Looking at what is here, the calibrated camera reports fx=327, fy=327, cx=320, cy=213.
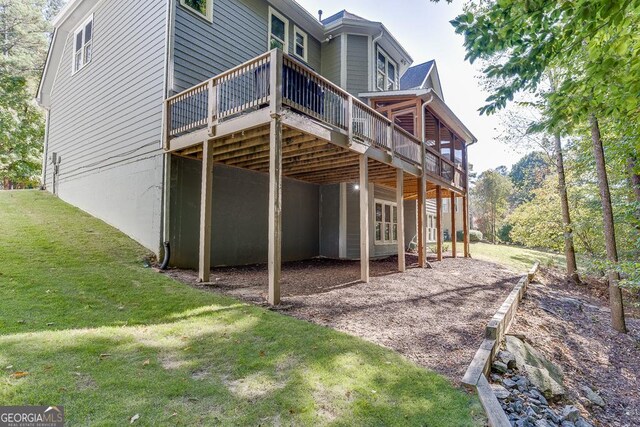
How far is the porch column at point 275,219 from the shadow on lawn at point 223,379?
122 cm

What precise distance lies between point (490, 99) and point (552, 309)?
21.6ft

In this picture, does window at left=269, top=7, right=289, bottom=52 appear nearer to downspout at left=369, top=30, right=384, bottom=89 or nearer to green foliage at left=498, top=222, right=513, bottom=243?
downspout at left=369, top=30, right=384, bottom=89

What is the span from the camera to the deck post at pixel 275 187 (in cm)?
537

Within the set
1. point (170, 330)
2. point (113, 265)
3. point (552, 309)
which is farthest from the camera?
point (552, 309)

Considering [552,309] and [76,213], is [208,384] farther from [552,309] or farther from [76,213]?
[76,213]

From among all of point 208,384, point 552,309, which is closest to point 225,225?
point 208,384

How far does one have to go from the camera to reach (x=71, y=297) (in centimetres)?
513

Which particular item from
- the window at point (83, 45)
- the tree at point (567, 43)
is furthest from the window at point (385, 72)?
the window at point (83, 45)

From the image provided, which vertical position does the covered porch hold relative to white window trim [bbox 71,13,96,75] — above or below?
below

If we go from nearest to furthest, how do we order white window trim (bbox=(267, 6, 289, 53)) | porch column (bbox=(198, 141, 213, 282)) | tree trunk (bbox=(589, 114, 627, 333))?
porch column (bbox=(198, 141, 213, 282)), tree trunk (bbox=(589, 114, 627, 333)), white window trim (bbox=(267, 6, 289, 53))

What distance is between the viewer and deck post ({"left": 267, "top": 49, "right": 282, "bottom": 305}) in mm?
5371

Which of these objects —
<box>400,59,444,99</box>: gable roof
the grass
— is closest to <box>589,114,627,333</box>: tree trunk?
the grass

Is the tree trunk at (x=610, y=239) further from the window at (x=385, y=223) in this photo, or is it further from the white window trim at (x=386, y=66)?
the white window trim at (x=386, y=66)

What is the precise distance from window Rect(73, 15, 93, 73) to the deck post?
31.4 feet
